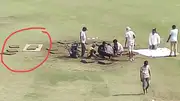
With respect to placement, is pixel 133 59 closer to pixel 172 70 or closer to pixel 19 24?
pixel 172 70

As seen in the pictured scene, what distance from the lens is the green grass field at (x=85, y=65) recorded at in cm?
1662

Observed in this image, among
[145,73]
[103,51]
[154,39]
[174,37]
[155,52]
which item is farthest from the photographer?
[155,52]

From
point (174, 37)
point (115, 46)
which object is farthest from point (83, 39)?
point (174, 37)

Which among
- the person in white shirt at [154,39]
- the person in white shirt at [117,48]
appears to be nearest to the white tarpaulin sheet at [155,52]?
the person in white shirt at [154,39]

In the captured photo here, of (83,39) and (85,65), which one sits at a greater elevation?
(83,39)

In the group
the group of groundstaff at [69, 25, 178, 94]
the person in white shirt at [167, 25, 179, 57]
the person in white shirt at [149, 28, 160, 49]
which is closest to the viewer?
the group of groundstaff at [69, 25, 178, 94]

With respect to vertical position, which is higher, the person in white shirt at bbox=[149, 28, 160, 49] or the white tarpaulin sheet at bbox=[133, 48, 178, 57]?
the person in white shirt at bbox=[149, 28, 160, 49]

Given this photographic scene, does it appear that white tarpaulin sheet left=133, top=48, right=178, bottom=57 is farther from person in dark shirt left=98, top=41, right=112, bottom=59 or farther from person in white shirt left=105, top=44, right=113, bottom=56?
person in dark shirt left=98, top=41, right=112, bottom=59

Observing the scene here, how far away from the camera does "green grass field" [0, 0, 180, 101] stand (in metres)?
16.6

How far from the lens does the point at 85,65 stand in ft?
65.4

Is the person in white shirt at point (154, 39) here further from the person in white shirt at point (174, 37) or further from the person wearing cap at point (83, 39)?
the person wearing cap at point (83, 39)

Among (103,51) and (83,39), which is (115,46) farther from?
(83,39)

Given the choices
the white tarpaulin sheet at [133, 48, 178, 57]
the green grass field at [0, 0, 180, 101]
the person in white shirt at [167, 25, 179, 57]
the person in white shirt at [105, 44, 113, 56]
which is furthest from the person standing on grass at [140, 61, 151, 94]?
the white tarpaulin sheet at [133, 48, 178, 57]

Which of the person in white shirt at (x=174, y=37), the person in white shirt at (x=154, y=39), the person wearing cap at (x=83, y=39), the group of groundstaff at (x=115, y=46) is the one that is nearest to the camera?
the group of groundstaff at (x=115, y=46)
